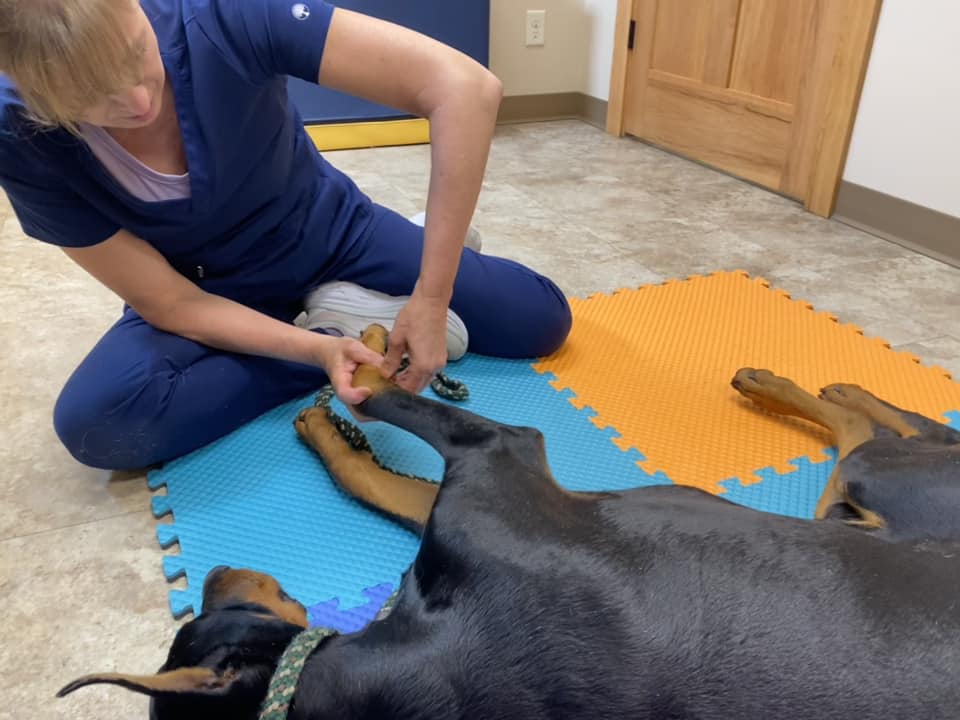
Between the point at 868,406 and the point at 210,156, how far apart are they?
134cm

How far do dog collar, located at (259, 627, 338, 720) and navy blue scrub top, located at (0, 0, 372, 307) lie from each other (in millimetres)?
842

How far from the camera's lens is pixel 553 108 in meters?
4.51

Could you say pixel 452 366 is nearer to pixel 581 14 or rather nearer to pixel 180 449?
pixel 180 449

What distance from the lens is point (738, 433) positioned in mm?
1757

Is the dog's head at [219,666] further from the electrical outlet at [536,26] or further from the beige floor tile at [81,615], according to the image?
the electrical outlet at [536,26]

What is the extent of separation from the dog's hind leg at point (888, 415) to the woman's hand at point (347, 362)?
0.96m

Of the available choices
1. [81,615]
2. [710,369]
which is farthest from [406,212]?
[81,615]

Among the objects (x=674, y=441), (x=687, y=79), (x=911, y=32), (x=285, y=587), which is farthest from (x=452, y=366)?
(x=687, y=79)

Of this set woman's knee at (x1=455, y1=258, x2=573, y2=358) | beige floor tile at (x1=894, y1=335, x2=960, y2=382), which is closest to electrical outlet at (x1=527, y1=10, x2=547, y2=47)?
woman's knee at (x1=455, y1=258, x2=573, y2=358)

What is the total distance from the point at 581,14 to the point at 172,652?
4124 mm

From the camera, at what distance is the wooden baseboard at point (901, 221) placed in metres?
2.69

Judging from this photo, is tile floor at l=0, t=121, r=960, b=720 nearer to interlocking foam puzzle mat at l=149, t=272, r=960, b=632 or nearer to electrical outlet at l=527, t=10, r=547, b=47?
interlocking foam puzzle mat at l=149, t=272, r=960, b=632

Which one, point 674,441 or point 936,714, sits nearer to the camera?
point 936,714

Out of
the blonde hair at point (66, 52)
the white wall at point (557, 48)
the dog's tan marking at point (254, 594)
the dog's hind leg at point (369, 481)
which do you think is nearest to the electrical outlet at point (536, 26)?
the white wall at point (557, 48)
